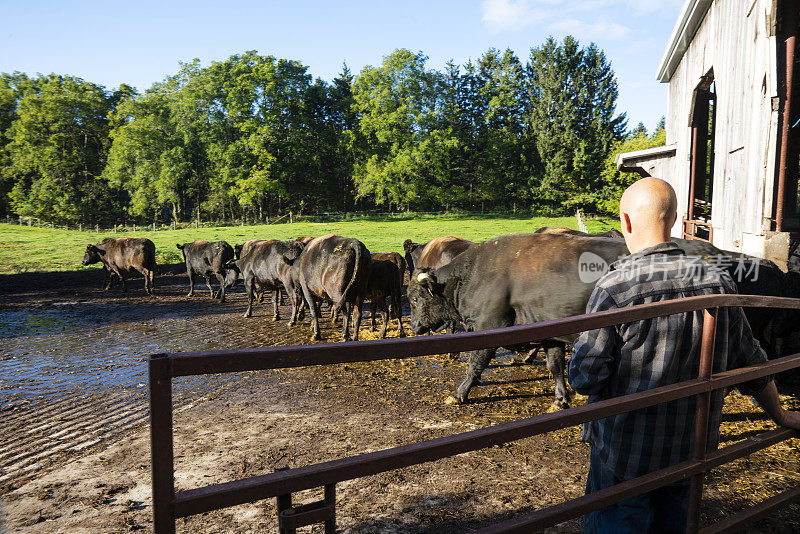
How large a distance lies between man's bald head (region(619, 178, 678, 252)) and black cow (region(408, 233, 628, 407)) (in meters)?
3.20

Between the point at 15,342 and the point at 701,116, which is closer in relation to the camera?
the point at 15,342

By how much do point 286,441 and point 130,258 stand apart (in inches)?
545

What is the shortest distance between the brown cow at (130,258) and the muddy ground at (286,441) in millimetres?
7009

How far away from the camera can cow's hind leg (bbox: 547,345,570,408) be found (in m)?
5.90

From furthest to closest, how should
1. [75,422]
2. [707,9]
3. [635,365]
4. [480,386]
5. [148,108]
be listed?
1. [148,108]
2. [707,9]
3. [480,386]
4. [75,422]
5. [635,365]

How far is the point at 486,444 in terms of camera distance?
1714 millimetres

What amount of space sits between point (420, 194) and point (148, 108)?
29.4 meters

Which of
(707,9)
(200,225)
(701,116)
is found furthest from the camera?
(200,225)

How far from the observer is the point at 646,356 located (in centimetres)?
208

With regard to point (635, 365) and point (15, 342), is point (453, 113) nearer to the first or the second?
point (15, 342)

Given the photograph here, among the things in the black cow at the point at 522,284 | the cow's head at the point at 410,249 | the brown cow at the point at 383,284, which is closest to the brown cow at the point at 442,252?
the brown cow at the point at 383,284

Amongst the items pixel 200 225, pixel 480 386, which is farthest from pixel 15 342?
pixel 200 225

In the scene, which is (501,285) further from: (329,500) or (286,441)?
(329,500)

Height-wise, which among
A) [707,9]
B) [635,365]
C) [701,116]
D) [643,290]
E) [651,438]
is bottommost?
[651,438]
